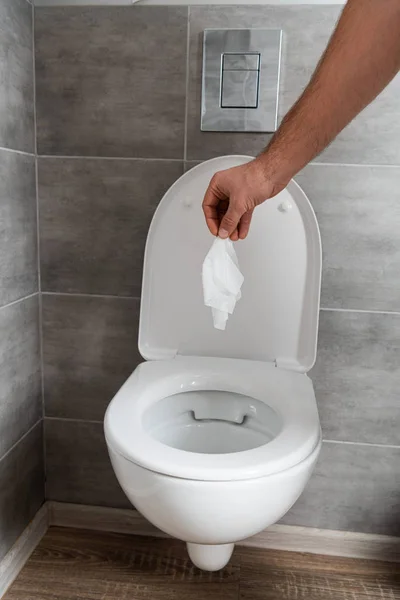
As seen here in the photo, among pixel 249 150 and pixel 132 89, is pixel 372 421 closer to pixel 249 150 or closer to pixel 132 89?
Answer: pixel 249 150

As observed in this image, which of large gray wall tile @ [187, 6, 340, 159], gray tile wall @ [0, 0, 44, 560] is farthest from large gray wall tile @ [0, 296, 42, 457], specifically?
large gray wall tile @ [187, 6, 340, 159]

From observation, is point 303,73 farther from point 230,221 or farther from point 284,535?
point 284,535

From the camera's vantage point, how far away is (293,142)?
2.87 ft

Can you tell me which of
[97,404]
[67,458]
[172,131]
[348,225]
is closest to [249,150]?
[172,131]

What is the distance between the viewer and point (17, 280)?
128 centimetres

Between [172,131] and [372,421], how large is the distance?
855 millimetres

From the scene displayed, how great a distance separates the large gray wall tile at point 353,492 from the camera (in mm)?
1390

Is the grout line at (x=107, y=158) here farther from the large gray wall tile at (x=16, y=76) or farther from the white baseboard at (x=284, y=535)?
the white baseboard at (x=284, y=535)

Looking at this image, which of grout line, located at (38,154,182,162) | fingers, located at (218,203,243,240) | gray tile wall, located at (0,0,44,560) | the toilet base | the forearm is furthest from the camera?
grout line, located at (38,154,182,162)

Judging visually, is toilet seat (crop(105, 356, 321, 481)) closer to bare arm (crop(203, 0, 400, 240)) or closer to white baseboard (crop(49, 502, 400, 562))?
bare arm (crop(203, 0, 400, 240))

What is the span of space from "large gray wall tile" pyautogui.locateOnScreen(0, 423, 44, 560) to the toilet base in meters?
0.47

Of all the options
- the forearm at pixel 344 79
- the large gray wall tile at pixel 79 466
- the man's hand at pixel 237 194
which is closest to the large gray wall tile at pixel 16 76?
the man's hand at pixel 237 194

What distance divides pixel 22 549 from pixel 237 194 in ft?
3.36

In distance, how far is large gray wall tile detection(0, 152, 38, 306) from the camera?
120 centimetres
